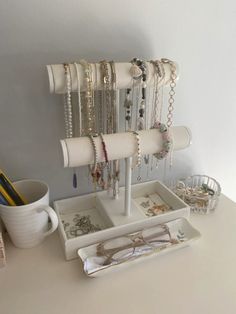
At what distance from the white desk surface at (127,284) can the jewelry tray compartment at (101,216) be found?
4cm

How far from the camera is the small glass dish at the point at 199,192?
653mm

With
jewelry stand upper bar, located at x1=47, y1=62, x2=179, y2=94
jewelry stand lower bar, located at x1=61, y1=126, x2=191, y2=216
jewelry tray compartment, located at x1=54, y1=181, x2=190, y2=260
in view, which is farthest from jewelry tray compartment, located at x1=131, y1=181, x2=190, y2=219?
jewelry stand upper bar, located at x1=47, y1=62, x2=179, y2=94

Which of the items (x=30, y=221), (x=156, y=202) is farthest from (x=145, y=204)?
(x=30, y=221)

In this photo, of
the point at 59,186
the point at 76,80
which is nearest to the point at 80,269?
the point at 59,186

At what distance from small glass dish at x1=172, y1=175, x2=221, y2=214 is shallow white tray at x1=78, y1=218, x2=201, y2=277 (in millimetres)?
86

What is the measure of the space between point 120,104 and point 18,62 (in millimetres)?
218

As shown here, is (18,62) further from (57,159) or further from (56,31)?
A: (57,159)

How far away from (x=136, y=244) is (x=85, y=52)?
388mm

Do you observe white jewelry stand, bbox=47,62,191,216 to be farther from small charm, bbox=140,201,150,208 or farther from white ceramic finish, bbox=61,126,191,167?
small charm, bbox=140,201,150,208

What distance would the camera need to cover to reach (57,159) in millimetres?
613

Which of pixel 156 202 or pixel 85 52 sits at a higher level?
pixel 85 52

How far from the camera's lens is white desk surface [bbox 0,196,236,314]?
428 millimetres

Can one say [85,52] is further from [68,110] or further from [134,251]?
[134,251]

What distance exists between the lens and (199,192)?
69 cm
